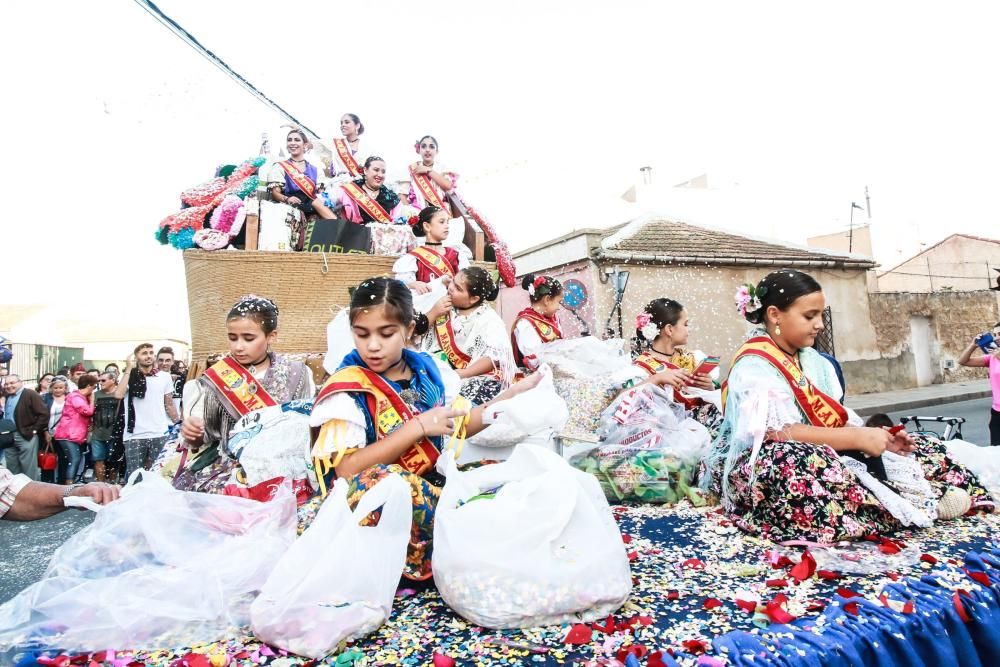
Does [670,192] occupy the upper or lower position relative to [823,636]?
upper

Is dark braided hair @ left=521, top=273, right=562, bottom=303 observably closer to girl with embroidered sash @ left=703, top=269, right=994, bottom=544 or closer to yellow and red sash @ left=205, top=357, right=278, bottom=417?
girl with embroidered sash @ left=703, top=269, right=994, bottom=544

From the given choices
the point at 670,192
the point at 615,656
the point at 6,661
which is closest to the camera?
the point at 615,656

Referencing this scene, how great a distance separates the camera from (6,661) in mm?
1687

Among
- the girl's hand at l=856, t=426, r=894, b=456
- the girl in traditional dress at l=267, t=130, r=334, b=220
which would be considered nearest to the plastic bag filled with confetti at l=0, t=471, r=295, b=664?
the girl's hand at l=856, t=426, r=894, b=456

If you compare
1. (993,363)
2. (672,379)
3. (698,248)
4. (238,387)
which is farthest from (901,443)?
(698,248)

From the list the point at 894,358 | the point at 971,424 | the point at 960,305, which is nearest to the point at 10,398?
the point at 971,424

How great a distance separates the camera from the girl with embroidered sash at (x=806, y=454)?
239cm

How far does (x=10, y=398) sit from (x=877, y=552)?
887 centimetres

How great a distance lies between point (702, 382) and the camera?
3992 millimetres

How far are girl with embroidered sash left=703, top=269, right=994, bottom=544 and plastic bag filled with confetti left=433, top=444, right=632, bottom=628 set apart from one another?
100 cm

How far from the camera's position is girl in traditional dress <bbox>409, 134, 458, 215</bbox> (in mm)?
5961

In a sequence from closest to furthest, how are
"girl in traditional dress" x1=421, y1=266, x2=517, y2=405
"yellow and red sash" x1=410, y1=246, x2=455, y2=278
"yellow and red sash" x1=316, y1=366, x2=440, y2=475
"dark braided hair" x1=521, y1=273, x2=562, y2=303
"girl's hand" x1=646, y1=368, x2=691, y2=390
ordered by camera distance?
"yellow and red sash" x1=316, y1=366, x2=440, y2=475
"girl's hand" x1=646, y1=368, x2=691, y2=390
"girl in traditional dress" x1=421, y1=266, x2=517, y2=405
"yellow and red sash" x1=410, y1=246, x2=455, y2=278
"dark braided hair" x1=521, y1=273, x2=562, y2=303

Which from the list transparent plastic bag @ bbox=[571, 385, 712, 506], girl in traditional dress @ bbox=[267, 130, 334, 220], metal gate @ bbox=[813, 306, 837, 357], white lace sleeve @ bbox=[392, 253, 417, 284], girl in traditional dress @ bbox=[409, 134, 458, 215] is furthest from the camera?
metal gate @ bbox=[813, 306, 837, 357]

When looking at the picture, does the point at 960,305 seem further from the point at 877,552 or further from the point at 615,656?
the point at 615,656
